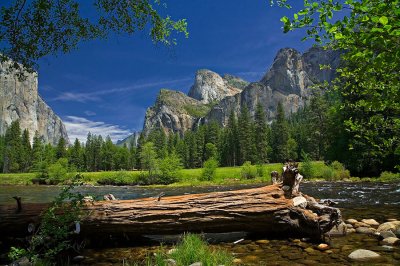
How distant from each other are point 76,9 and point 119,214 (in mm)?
5432

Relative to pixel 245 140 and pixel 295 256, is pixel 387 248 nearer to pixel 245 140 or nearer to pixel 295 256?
pixel 295 256

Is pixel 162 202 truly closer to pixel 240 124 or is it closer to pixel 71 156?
pixel 240 124

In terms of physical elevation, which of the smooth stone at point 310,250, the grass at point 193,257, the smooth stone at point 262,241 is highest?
the grass at point 193,257

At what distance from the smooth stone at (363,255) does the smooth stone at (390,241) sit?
1.18 metres

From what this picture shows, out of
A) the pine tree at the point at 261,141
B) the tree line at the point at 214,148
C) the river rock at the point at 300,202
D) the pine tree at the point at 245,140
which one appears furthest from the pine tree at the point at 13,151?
the river rock at the point at 300,202

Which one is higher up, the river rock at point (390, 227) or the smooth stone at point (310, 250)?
the river rock at point (390, 227)

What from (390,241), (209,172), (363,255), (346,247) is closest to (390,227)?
(390,241)

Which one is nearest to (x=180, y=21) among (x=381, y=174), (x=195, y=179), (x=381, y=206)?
(x=381, y=206)

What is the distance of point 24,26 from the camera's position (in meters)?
7.36

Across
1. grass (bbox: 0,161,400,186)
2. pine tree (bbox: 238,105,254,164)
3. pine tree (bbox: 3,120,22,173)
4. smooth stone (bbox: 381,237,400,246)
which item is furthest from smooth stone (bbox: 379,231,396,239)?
pine tree (bbox: 3,120,22,173)

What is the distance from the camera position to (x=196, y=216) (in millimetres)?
9086

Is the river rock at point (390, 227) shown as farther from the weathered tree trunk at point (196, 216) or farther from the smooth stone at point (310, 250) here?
the smooth stone at point (310, 250)

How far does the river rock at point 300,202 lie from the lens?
9.07m

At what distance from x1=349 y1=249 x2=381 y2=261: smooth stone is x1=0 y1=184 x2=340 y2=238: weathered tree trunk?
55.7 inches
